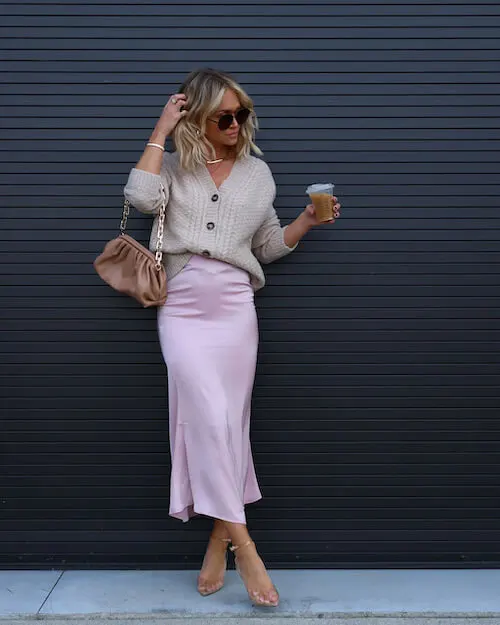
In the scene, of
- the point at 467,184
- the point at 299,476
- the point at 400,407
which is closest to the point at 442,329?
the point at 400,407

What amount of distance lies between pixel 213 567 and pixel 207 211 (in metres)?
1.53

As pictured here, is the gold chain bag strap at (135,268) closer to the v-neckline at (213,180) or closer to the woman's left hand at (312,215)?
the v-neckline at (213,180)

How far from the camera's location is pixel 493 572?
3.97 meters

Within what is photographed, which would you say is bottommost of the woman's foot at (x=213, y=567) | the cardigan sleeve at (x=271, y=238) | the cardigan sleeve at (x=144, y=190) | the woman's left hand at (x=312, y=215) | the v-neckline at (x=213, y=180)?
the woman's foot at (x=213, y=567)

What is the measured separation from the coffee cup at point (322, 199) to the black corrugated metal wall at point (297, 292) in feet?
1.31

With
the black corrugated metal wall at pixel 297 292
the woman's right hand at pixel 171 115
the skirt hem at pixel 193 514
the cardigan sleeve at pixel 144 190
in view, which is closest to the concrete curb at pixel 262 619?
the skirt hem at pixel 193 514

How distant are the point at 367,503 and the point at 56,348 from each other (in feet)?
5.28

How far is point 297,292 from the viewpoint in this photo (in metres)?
3.94

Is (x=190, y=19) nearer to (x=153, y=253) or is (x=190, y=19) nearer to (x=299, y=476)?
(x=153, y=253)

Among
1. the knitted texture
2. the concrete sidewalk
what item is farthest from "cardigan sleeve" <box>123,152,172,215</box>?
the concrete sidewalk

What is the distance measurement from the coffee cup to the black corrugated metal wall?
0.40 metres

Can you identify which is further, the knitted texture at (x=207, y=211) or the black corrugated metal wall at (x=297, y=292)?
the black corrugated metal wall at (x=297, y=292)

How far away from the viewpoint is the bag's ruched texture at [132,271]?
3.59m

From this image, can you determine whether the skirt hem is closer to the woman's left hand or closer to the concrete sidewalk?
the concrete sidewalk
